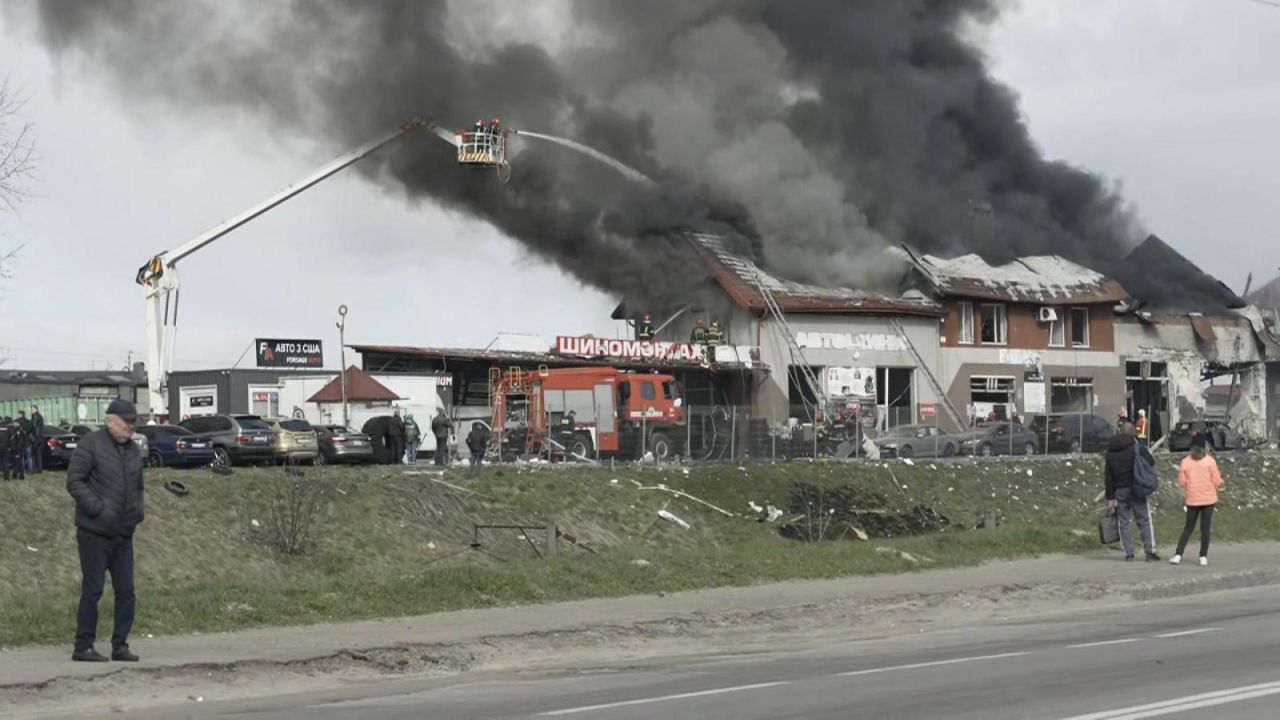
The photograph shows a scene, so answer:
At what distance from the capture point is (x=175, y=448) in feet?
111

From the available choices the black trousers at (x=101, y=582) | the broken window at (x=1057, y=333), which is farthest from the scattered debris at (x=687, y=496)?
the broken window at (x=1057, y=333)

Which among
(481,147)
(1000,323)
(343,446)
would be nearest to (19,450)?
(343,446)

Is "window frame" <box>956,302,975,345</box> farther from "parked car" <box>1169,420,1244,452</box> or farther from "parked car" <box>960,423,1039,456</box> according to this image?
"parked car" <box>960,423,1039,456</box>

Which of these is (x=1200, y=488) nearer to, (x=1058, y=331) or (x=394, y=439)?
(x=394, y=439)

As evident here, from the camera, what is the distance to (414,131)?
45.2 meters

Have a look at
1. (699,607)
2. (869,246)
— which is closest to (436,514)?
(699,607)

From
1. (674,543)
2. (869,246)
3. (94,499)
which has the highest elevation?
(869,246)

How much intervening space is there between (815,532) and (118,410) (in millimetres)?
20622

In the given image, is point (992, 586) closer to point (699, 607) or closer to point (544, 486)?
point (699, 607)

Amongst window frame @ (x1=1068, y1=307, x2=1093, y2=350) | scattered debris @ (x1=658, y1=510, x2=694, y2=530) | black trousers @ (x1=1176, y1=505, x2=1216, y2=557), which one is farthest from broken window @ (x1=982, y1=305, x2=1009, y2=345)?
black trousers @ (x1=1176, y1=505, x2=1216, y2=557)

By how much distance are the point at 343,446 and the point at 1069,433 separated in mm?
23770

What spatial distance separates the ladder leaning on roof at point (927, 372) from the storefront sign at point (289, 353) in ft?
111

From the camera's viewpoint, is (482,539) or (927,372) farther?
(927,372)

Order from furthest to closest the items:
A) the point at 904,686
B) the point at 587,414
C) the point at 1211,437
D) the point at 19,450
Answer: the point at 1211,437 → the point at 587,414 → the point at 19,450 → the point at 904,686
